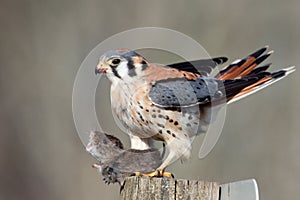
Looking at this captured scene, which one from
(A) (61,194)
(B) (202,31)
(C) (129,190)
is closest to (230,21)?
(B) (202,31)

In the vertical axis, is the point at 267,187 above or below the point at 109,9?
below

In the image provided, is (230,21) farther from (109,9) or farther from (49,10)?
(49,10)

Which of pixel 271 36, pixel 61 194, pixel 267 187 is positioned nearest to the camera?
pixel 267 187

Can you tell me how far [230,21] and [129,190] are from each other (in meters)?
4.28

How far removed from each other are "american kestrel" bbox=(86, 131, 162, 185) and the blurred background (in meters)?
2.68

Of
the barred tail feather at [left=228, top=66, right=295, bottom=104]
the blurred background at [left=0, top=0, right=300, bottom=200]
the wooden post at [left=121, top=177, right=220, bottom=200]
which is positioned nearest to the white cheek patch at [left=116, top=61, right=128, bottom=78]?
the barred tail feather at [left=228, top=66, right=295, bottom=104]

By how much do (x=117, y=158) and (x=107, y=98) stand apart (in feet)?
9.40

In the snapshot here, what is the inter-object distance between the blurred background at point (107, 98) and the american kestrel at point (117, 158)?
8.78 feet

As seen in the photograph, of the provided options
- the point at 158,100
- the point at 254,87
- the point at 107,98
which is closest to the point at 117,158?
the point at 158,100

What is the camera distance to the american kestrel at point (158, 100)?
340 centimetres

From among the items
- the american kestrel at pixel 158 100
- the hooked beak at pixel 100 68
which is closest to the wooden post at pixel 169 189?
the american kestrel at pixel 158 100

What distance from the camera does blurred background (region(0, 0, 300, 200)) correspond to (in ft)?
20.7

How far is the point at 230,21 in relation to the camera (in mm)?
6844

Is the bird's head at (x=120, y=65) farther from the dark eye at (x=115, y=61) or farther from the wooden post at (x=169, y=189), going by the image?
the wooden post at (x=169, y=189)
